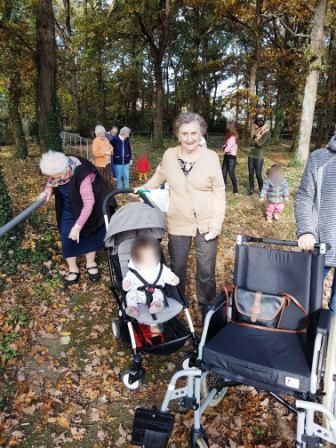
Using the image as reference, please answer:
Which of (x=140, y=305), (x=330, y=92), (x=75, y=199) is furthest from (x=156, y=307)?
(x=330, y=92)

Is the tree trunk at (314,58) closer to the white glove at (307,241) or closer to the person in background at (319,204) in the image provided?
the person in background at (319,204)

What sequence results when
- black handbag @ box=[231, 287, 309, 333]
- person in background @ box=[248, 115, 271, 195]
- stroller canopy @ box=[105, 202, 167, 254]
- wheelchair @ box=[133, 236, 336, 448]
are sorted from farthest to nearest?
person in background @ box=[248, 115, 271, 195], stroller canopy @ box=[105, 202, 167, 254], black handbag @ box=[231, 287, 309, 333], wheelchair @ box=[133, 236, 336, 448]

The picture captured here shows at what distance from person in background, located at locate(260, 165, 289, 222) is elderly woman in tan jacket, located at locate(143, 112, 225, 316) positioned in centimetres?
456

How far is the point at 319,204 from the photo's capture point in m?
3.11

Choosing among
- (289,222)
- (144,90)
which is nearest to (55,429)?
(289,222)

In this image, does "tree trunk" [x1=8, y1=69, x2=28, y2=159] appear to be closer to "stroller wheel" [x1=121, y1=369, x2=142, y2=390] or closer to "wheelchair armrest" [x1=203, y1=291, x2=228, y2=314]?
"stroller wheel" [x1=121, y1=369, x2=142, y2=390]

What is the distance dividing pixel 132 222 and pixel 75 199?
1.31 meters

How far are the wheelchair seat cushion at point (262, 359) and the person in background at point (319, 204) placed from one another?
78 centimetres

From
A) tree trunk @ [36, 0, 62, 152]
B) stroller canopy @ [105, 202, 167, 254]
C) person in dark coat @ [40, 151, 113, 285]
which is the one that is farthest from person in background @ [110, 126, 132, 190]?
stroller canopy @ [105, 202, 167, 254]

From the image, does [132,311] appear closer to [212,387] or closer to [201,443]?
[212,387]

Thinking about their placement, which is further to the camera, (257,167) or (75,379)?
(257,167)

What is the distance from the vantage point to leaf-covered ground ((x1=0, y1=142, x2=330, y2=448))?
320 cm

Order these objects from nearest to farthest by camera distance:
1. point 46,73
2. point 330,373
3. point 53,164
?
point 330,373 < point 53,164 < point 46,73

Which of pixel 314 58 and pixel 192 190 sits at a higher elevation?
pixel 314 58
